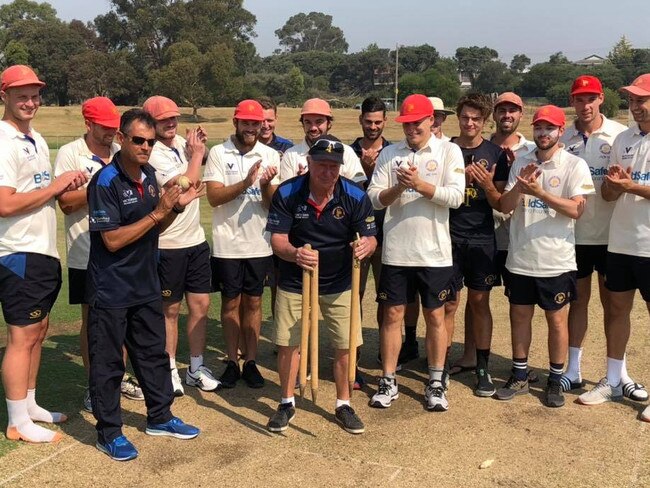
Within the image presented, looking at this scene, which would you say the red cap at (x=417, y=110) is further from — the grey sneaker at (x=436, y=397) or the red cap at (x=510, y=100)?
the grey sneaker at (x=436, y=397)

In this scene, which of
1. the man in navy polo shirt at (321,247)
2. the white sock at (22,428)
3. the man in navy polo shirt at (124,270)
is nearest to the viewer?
the man in navy polo shirt at (124,270)

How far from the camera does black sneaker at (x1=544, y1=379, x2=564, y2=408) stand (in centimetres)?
586

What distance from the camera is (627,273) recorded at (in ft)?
19.2

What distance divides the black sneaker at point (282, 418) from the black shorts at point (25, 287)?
1.94m

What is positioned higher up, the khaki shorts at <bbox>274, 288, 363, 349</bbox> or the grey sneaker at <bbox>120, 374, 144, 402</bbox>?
the khaki shorts at <bbox>274, 288, 363, 349</bbox>

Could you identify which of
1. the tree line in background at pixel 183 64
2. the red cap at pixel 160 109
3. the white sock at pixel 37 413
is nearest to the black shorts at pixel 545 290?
the red cap at pixel 160 109

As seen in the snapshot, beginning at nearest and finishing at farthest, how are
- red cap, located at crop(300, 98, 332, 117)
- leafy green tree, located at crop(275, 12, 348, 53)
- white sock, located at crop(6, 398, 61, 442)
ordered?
white sock, located at crop(6, 398, 61, 442) < red cap, located at crop(300, 98, 332, 117) < leafy green tree, located at crop(275, 12, 348, 53)

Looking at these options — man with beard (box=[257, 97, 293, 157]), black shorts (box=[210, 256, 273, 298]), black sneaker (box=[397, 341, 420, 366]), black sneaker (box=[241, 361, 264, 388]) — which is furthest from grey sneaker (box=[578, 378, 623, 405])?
man with beard (box=[257, 97, 293, 157])

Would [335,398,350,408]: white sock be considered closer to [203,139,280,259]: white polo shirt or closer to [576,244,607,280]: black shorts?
[203,139,280,259]: white polo shirt

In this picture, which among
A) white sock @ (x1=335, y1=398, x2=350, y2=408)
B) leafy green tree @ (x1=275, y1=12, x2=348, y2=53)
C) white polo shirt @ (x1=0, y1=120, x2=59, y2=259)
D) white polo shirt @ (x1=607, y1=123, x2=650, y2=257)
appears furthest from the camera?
leafy green tree @ (x1=275, y1=12, x2=348, y2=53)

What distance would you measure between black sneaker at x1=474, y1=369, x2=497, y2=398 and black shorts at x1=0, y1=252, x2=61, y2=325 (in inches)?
146

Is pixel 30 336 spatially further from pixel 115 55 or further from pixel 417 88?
pixel 115 55

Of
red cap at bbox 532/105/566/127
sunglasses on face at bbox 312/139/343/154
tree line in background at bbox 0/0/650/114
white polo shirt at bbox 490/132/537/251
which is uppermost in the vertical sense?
tree line in background at bbox 0/0/650/114

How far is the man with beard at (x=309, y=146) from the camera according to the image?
246 inches
